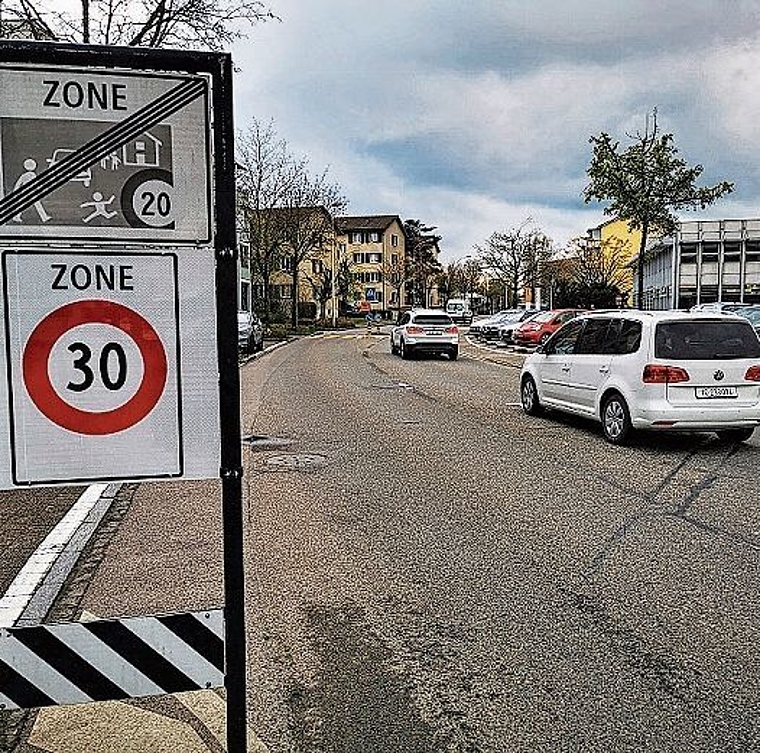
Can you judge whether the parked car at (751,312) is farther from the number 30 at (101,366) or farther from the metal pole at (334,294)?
the metal pole at (334,294)

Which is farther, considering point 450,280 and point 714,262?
point 450,280

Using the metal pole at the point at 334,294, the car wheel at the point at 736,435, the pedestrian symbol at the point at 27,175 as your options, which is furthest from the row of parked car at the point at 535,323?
the metal pole at the point at 334,294

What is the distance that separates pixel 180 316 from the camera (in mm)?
3137

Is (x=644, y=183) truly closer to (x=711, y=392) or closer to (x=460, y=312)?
(x=711, y=392)

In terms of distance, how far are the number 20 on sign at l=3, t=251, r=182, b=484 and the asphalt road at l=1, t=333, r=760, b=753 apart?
4.81 ft

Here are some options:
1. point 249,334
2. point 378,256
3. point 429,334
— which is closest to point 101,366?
point 429,334

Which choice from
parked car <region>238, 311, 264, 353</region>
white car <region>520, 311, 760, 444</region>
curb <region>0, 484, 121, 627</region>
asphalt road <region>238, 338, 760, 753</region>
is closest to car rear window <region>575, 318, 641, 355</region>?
white car <region>520, 311, 760, 444</region>

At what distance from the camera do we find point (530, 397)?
582 inches

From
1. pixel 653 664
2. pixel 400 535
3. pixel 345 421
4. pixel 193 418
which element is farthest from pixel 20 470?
pixel 345 421

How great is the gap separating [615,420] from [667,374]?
0.93m

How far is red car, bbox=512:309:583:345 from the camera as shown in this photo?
122 ft

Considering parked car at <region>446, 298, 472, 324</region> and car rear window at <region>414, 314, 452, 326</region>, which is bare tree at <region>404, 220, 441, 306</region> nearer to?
parked car at <region>446, 298, 472, 324</region>

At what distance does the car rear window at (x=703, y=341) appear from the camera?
11.2m

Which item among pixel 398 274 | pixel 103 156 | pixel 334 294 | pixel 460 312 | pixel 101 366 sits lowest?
pixel 460 312
